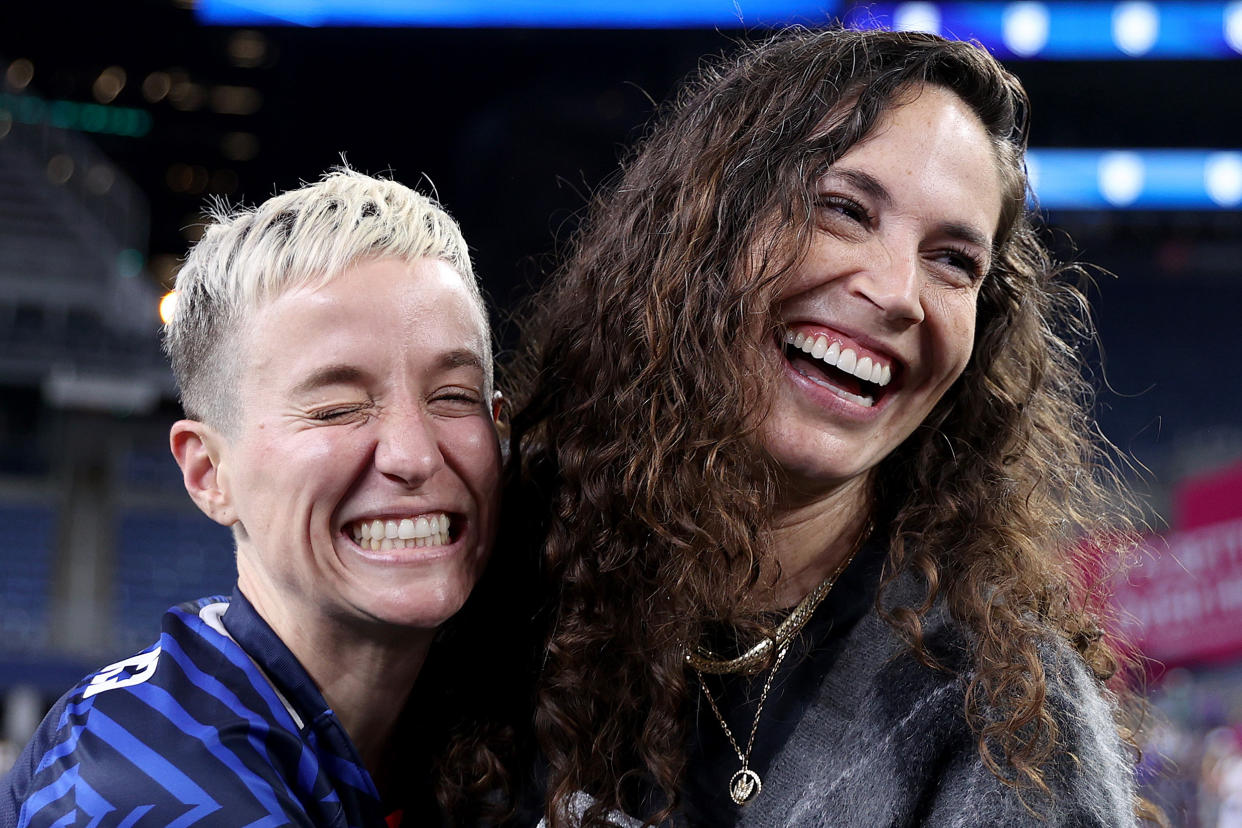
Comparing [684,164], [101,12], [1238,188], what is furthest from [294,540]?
[1238,188]

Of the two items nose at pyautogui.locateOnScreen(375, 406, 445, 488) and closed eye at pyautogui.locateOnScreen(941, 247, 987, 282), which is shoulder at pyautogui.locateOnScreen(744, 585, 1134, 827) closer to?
closed eye at pyautogui.locateOnScreen(941, 247, 987, 282)

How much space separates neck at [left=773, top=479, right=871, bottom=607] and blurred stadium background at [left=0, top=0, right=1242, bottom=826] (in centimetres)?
403

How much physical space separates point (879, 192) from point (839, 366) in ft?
0.63

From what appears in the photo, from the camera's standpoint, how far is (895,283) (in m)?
1.34

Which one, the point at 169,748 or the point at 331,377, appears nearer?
the point at 169,748

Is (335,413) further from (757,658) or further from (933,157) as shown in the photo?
(933,157)

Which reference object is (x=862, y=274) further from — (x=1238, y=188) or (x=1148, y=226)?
(x=1148, y=226)

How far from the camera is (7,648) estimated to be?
1219 centimetres

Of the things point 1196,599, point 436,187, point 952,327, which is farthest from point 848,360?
point 1196,599

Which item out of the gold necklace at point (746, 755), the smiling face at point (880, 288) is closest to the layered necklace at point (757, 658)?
the gold necklace at point (746, 755)

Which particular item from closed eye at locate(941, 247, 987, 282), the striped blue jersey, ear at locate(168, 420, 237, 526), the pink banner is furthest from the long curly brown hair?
the pink banner

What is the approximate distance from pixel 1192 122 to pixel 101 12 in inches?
370

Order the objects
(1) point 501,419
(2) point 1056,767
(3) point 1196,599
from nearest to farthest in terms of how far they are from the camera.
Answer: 1. (2) point 1056,767
2. (1) point 501,419
3. (3) point 1196,599

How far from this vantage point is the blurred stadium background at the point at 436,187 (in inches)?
326
